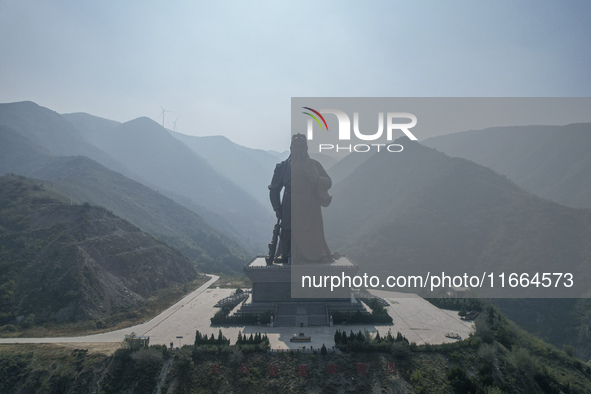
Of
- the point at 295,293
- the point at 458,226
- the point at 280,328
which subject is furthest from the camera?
the point at 458,226

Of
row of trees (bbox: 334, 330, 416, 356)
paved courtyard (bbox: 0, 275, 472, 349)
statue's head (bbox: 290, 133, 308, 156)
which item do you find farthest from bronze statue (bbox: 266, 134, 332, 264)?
row of trees (bbox: 334, 330, 416, 356)

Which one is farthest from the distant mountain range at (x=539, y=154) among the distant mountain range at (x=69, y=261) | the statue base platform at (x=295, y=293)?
the distant mountain range at (x=69, y=261)

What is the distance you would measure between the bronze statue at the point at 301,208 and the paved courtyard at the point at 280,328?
5635mm

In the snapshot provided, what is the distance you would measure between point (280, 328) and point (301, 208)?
8488 millimetres

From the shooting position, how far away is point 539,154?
111 metres

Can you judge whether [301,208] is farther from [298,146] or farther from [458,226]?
[458,226]

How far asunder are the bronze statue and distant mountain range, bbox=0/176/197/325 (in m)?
15.5

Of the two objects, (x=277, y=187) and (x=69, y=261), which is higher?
(x=277, y=187)

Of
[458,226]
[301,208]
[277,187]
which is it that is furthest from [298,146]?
[458,226]

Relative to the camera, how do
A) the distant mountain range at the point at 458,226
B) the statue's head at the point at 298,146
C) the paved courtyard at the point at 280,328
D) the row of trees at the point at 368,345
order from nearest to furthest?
the row of trees at the point at 368,345
the paved courtyard at the point at 280,328
the statue's head at the point at 298,146
the distant mountain range at the point at 458,226

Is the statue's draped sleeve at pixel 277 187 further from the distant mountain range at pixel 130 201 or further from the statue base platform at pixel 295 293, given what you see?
the distant mountain range at pixel 130 201

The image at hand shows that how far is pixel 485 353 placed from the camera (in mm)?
19359

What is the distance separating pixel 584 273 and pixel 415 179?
37093mm

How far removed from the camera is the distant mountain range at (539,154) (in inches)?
3565
